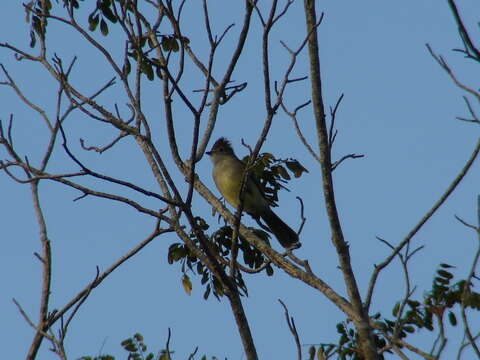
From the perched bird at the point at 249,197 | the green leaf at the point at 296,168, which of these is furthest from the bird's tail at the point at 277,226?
the green leaf at the point at 296,168

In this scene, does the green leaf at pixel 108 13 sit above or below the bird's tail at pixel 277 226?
above

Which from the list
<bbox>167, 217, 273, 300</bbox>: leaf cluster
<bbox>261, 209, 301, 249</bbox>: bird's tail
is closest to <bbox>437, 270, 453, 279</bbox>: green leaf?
<bbox>167, 217, 273, 300</bbox>: leaf cluster

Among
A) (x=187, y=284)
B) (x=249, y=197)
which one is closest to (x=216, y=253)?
(x=187, y=284)

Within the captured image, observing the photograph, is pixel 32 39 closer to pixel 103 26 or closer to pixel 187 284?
pixel 103 26

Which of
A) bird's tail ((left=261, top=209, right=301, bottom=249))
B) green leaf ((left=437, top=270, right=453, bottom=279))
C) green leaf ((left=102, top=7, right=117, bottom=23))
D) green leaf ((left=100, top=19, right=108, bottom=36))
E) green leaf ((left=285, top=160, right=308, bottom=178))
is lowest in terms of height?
green leaf ((left=437, top=270, right=453, bottom=279))

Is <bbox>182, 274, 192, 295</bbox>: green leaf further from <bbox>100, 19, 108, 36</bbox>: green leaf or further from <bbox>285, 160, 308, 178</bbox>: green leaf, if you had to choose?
<bbox>100, 19, 108, 36</bbox>: green leaf

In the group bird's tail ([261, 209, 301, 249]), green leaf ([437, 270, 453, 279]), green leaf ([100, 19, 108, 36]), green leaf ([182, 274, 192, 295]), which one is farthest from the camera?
bird's tail ([261, 209, 301, 249])

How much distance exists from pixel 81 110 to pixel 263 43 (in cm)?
126

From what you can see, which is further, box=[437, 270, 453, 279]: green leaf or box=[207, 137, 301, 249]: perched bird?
box=[207, 137, 301, 249]: perched bird

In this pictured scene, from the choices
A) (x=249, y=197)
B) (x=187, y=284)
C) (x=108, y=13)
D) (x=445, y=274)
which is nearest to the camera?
(x=445, y=274)

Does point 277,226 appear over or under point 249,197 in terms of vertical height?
under

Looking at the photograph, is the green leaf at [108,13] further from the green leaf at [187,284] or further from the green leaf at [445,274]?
the green leaf at [445,274]

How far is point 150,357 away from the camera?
5.85 meters

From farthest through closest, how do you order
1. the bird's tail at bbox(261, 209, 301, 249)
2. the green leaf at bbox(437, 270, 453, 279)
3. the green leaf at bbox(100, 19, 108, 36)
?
the bird's tail at bbox(261, 209, 301, 249) → the green leaf at bbox(100, 19, 108, 36) → the green leaf at bbox(437, 270, 453, 279)
